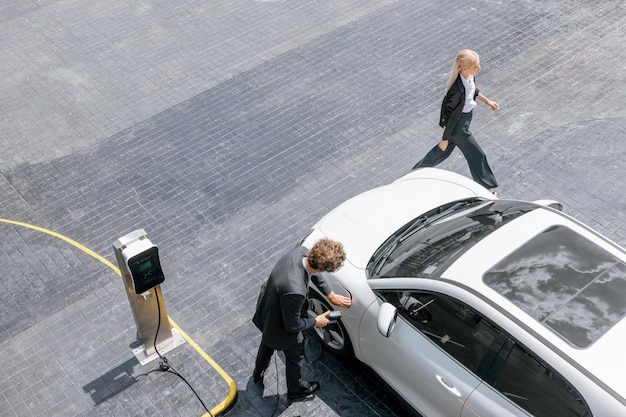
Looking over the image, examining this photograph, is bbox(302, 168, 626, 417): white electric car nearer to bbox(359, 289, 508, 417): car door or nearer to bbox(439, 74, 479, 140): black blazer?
bbox(359, 289, 508, 417): car door

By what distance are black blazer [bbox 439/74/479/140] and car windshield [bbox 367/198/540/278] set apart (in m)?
1.79

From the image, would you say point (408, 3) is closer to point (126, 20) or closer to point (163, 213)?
point (126, 20)

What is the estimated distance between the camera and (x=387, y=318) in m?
6.09

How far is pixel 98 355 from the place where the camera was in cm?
742

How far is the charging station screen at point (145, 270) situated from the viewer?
21.1 ft

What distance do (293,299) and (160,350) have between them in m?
2.18

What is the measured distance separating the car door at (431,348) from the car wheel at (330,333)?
37 cm

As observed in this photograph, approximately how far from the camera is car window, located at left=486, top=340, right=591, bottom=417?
520cm

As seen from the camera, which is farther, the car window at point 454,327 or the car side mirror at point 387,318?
the car side mirror at point 387,318

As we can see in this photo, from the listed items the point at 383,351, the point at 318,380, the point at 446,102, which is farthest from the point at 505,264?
the point at 446,102

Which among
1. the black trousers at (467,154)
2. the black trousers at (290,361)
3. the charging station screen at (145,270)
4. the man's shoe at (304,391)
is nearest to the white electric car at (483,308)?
the man's shoe at (304,391)

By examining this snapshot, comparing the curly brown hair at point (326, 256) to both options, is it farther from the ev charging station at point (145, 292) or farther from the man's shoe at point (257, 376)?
the man's shoe at point (257, 376)

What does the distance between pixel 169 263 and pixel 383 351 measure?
10.4ft

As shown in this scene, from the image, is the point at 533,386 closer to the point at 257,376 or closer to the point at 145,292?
the point at 257,376
